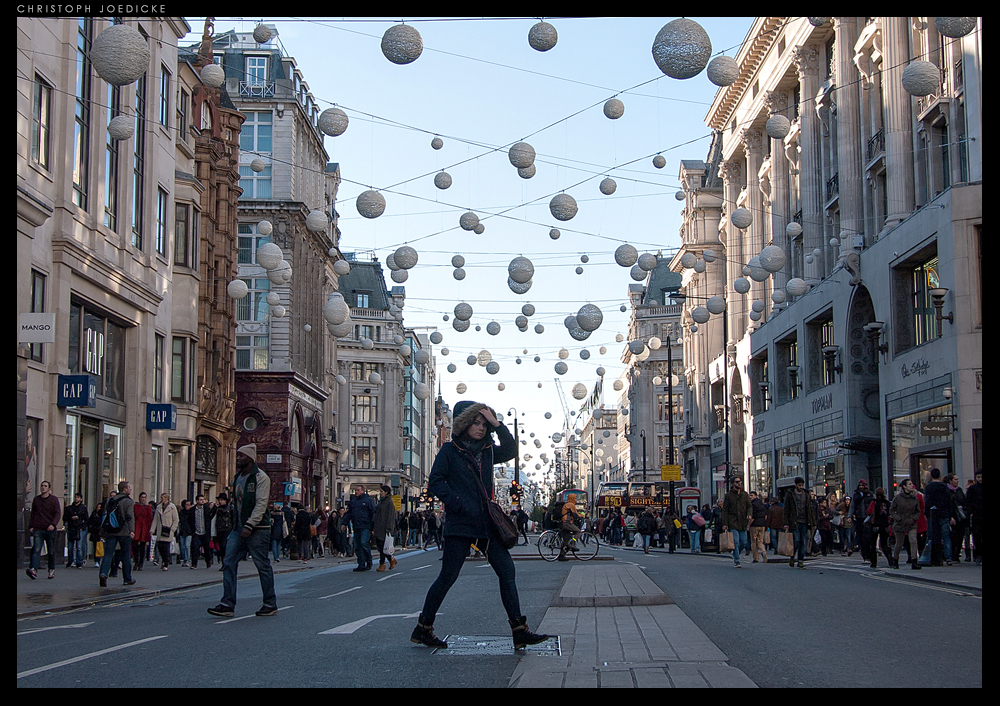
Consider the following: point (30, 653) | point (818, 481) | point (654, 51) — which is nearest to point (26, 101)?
point (654, 51)

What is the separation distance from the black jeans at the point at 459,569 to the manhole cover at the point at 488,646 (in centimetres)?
26

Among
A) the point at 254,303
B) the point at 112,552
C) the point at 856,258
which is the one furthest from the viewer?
the point at 254,303

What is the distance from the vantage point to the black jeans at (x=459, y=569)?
8.62 metres

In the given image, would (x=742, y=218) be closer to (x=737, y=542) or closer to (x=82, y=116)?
(x=737, y=542)

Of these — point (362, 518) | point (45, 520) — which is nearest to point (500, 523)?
point (45, 520)

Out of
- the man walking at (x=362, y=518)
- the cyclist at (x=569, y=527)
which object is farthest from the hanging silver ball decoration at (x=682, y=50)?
the cyclist at (x=569, y=527)

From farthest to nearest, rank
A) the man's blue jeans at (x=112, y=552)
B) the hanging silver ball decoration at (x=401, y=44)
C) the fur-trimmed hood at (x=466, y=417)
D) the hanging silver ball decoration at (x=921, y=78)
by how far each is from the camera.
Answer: the man's blue jeans at (x=112, y=552)
the hanging silver ball decoration at (x=921, y=78)
the hanging silver ball decoration at (x=401, y=44)
the fur-trimmed hood at (x=466, y=417)

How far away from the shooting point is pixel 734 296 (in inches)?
2512

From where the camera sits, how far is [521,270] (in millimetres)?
22234

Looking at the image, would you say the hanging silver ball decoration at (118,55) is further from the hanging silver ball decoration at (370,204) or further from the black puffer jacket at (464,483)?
the hanging silver ball decoration at (370,204)

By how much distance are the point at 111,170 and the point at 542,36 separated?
66.0 ft

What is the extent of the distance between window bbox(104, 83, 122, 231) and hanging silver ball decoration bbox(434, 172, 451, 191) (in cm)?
1273

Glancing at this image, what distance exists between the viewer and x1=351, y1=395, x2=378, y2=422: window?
106m
